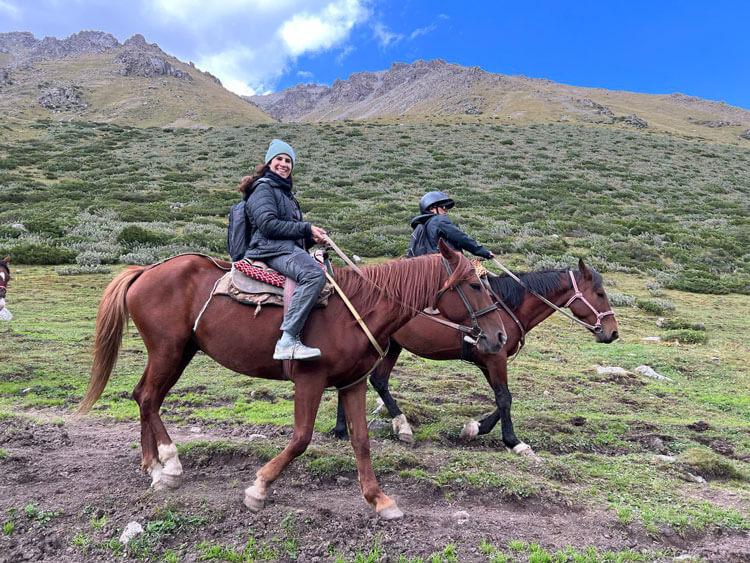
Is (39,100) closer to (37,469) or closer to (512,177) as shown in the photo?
(512,177)

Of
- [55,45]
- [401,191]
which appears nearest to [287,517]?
[401,191]

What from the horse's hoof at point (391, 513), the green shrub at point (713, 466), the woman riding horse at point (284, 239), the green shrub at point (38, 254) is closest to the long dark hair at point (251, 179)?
the woman riding horse at point (284, 239)

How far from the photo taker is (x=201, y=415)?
19.6 ft

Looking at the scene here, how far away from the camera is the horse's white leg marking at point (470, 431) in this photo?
5.51m

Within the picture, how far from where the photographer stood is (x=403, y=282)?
3.96 metres

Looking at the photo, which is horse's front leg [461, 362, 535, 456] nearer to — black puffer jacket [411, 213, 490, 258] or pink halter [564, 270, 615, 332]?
black puffer jacket [411, 213, 490, 258]

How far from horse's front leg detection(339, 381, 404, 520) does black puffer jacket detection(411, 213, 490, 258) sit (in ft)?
8.48

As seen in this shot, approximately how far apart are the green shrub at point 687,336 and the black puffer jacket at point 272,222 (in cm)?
1119

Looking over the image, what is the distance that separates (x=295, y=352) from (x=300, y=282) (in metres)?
0.59

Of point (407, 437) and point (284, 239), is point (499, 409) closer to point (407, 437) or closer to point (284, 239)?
point (407, 437)

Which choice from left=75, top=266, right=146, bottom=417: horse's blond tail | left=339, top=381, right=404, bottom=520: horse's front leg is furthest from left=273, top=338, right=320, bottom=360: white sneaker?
left=75, top=266, right=146, bottom=417: horse's blond tail

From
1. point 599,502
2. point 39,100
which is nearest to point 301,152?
point 599,502

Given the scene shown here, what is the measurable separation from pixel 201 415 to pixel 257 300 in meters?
2.91

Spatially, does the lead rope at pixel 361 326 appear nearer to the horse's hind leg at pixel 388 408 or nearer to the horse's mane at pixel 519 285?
the horse's hind leg at pixel 388 408
